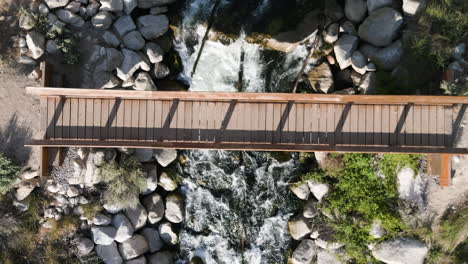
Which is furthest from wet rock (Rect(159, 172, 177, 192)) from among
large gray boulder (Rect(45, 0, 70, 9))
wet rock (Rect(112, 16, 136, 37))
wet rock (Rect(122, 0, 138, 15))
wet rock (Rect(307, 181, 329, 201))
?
large gray boulder (Rect(45, 0, 70, 9))

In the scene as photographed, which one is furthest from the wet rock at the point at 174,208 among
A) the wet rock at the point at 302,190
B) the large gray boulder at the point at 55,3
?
the large gray boulder at the point at 55,3

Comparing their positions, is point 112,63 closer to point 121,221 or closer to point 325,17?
point 121,221

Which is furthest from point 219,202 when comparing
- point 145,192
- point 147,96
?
point 147,96

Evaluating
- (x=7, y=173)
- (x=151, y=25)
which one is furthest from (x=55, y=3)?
(x=7, y=173)

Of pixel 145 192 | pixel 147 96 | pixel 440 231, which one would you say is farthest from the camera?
pixel 145 192

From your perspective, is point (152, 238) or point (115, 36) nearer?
point (115, 36)

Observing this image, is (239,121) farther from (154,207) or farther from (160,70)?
(154,207)
